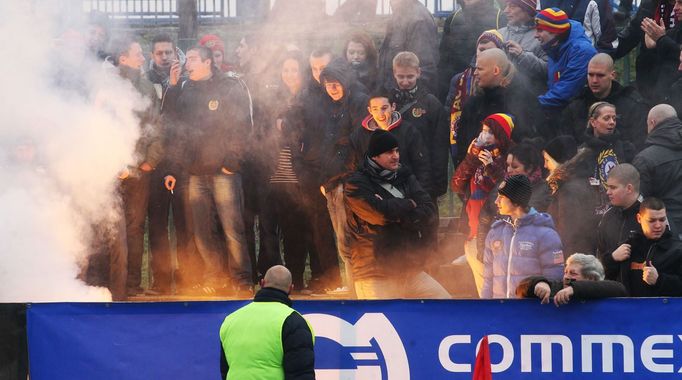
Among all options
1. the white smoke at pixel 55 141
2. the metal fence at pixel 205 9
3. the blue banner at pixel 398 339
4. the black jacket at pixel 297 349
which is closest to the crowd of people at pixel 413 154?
the white smoke at pixel 55 141

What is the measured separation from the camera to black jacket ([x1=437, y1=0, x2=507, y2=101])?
415 inches

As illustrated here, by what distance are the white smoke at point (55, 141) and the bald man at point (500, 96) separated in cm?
330

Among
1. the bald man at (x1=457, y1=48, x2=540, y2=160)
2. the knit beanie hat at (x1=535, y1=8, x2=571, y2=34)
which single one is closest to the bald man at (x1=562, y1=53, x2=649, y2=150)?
the knit beanie hat at (x1=535, y1=8, x2=571, y2=34)

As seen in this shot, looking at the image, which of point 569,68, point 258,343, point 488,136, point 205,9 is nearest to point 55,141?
point 205,9

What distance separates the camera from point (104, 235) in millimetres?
10836

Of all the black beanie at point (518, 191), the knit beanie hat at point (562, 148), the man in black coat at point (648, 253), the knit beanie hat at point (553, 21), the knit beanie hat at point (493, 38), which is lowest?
the man in black coat at point (648, 253)

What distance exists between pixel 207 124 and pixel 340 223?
1988 mm

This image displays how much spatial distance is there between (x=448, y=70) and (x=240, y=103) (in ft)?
6.62

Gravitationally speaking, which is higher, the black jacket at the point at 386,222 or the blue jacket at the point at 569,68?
the blue jacket at the point at 569,68

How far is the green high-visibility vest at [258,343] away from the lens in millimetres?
6219

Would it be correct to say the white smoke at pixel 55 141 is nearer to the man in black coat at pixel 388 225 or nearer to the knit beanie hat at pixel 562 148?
the man in black coat at pixel 388 225

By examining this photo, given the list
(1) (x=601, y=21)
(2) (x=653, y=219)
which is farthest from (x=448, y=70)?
(2) (x=653, y=219)

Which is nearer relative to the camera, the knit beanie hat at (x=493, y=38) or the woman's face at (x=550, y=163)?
the woman's face at (x=550, y=163)

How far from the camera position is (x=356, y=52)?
10570 mm
